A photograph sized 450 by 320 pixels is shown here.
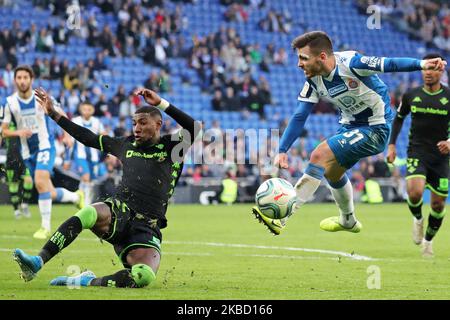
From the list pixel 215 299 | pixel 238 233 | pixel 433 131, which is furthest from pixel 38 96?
pixel 238 233

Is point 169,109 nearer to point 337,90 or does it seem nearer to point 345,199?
point 337,90

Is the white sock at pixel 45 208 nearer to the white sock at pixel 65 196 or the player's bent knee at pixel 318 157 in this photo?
the white sock at pixel 65 196

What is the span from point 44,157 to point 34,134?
822 millimetres

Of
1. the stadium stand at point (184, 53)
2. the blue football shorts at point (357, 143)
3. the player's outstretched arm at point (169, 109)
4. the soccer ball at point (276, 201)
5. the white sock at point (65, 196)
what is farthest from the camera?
the stadium stand at point (184, 53)

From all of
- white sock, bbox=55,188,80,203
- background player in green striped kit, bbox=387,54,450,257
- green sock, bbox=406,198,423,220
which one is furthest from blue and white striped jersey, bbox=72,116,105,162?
green sock, bbox=406,198,423,220

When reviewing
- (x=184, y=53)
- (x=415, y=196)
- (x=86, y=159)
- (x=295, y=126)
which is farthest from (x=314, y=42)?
(x=184, y=53)

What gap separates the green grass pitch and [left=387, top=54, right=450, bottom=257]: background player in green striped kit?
637 millimetres

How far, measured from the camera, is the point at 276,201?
9.22m

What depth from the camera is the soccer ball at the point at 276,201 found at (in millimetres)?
9227

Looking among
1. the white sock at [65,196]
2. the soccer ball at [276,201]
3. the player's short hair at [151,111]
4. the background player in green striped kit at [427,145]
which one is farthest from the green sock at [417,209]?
the white sock at [65,196]

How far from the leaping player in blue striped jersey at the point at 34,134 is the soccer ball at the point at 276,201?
19.0 ft

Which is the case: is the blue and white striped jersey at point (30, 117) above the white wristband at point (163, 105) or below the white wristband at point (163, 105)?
below

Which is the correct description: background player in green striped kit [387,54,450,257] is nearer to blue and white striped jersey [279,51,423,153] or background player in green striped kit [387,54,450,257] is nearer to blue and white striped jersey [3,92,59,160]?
blue and white striped jersey [279,51,423,153]

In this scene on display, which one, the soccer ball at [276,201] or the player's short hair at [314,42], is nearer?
the soccer ball at [276,201]
